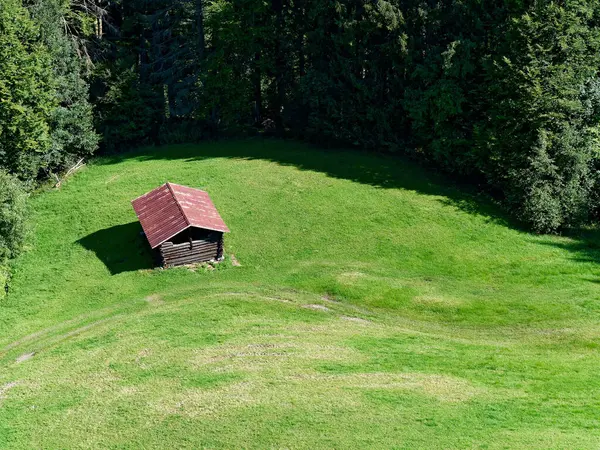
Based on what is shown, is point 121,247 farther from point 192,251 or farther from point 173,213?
point 192,251

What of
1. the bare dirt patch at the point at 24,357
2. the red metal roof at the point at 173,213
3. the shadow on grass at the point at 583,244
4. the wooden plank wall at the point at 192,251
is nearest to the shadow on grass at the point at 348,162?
the shadow on grass at the point at 583,244

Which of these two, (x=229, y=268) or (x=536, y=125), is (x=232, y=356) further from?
(x=536, y=125)

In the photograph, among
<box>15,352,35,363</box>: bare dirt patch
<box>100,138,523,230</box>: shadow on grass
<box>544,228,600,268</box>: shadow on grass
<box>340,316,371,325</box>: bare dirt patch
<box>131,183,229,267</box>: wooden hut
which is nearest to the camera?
<box>15,352,35,363</box>: bare dirt patch

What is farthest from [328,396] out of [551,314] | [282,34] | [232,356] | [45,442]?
[282,34]

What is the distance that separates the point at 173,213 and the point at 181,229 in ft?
6.05

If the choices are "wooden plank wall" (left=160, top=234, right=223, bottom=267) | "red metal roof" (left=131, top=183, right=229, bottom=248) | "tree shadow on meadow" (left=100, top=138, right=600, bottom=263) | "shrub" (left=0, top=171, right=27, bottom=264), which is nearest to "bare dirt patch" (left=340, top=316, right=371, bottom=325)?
"red metal roof" (left=131, top=183, right=229, bottom=248)

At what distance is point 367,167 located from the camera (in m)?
51.5

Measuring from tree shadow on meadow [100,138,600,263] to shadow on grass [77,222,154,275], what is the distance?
12956mm

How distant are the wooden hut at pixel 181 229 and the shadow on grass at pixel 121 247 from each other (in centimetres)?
124

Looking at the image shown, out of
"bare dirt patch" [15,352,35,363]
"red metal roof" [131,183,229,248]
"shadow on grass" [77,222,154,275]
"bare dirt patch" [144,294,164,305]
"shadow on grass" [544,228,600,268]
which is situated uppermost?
"red metal roof" [131,183,229,248]

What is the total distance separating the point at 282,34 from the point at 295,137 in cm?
948

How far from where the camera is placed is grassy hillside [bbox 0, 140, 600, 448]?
79.4ft

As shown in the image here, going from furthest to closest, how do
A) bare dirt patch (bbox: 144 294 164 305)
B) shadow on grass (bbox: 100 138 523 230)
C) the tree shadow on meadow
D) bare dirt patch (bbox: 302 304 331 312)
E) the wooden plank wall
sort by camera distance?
1. shadow on grass (bbox: 100 138 523 230)
2. the tree shadow on meadow
3. the wooden plank wall
4. bare dirt patch (bbox: 144 294 164 305)
5. bare dirt patch (bbox: 302 304 331 312)

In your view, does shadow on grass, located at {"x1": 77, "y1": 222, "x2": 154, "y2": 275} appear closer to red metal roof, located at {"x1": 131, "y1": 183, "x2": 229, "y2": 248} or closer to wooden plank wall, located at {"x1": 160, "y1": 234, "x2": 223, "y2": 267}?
wooden plank wall, located at {"x1": 160, "y1": 234, "x2": 223, "y2": 267}
